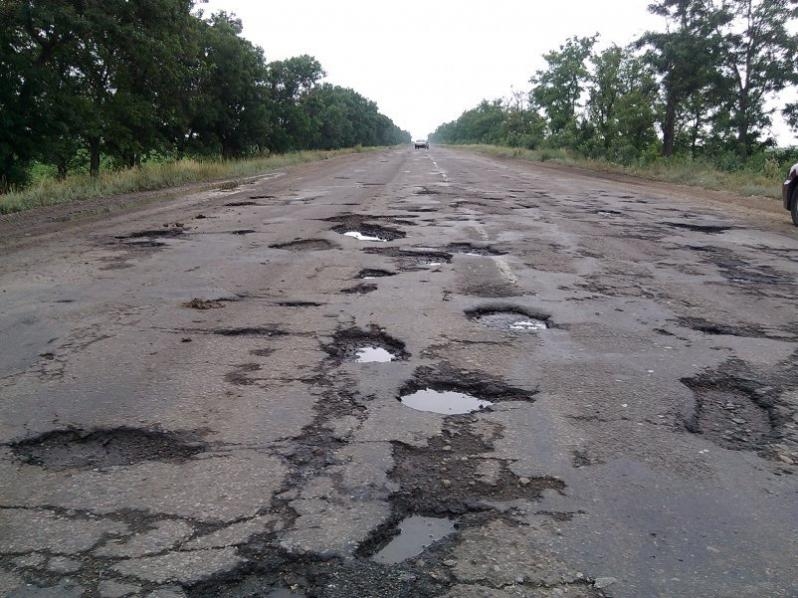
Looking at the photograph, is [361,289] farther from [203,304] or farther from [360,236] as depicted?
[360,236]

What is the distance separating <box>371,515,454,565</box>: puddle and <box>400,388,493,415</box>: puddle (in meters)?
1.04

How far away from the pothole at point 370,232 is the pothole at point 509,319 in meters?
3.52

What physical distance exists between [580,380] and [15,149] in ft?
68.8

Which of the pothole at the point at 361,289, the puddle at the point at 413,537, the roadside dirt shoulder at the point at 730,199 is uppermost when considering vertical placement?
the roadside dirt shoulder at the point at 730,199

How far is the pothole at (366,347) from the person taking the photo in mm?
4300

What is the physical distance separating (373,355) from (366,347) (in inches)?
6.7

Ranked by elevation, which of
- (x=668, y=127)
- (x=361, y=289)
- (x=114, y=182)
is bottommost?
(x=361, y=289)

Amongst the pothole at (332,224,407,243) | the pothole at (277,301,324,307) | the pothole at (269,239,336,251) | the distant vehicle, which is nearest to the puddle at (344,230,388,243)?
the pothole at (332,224,407,243)

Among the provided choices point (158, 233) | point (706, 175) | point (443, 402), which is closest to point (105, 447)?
point (443, 402)

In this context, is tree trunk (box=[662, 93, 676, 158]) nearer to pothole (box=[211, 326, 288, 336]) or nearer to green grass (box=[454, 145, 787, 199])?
green grass (box=[454, 145, 787, 199])

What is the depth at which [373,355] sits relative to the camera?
436cm

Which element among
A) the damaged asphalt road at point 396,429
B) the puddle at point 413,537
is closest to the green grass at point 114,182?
the damaged asphalt road at point 396,429

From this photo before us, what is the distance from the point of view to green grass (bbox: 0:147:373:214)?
13126 millimetres

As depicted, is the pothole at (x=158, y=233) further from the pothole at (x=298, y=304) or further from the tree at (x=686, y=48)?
the tree at (x=686, y=48)
